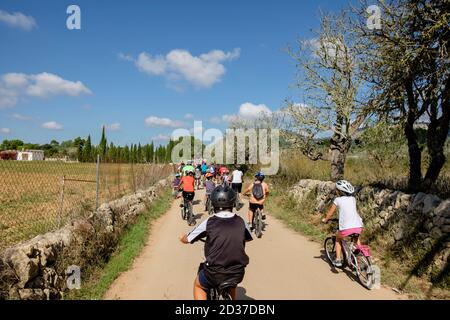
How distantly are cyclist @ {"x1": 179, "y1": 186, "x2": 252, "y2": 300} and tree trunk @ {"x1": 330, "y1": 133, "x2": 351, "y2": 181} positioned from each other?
13.1m

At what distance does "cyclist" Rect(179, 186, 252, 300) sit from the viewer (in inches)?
137

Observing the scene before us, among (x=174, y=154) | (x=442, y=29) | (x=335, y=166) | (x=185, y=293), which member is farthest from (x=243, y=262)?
(x=174, y=154)

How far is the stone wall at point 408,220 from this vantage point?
6055 millimetres

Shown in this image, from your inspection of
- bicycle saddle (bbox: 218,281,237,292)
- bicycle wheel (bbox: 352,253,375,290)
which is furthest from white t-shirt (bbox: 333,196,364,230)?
bicycle saddle (bbox: 218,281,237,292)

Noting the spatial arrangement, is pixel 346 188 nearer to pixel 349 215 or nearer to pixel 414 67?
pixel 349 215

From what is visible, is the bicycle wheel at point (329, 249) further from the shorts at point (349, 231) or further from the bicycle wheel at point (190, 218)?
the bicycle wheel at point (190, 218)

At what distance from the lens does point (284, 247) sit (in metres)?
8.36

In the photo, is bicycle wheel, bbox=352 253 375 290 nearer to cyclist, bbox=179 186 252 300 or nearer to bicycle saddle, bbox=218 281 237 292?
cyclist, bbox=179 186 252 300

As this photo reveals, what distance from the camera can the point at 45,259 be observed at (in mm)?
4969

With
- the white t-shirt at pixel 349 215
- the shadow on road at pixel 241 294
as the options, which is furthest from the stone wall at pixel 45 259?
the white t-shirt at pixel 349 215

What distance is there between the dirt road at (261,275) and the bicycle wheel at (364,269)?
127 mm
